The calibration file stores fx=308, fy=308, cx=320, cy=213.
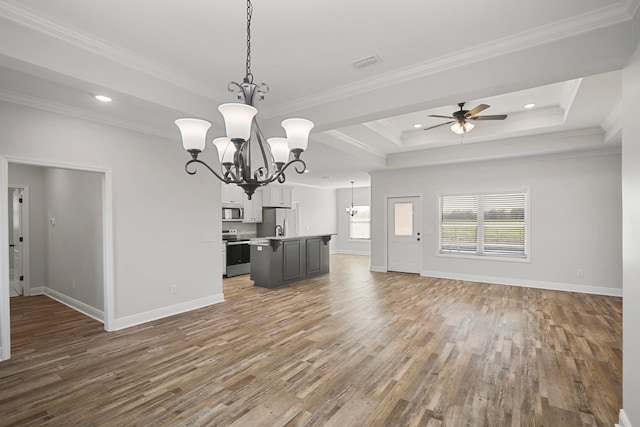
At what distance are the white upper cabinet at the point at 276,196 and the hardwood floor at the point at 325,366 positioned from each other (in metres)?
4.79

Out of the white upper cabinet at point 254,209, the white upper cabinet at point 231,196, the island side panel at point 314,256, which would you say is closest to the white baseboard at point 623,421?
the island side panel at point 314,256

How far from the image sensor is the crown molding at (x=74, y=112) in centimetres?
315

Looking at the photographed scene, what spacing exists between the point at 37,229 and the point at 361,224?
30.5 ft

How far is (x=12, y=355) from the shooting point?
318cm

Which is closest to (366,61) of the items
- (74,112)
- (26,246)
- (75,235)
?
(74,112)

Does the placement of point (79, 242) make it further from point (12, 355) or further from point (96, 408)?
point (96, 408)

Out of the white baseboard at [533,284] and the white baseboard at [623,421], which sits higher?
the white baseboard at [623,421]

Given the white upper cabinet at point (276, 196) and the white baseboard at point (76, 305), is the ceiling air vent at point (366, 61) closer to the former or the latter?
the white baseboard at point (76, 305)

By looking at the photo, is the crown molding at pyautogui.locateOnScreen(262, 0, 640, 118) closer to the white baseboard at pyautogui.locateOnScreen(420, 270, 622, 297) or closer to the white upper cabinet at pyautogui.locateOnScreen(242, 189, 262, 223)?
the white baseboard at pyautogui.locateOnScreen(420, 270, 622, 297)

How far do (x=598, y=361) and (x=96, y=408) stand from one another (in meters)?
4.38

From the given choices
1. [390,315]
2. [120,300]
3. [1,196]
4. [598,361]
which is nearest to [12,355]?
[120,300]

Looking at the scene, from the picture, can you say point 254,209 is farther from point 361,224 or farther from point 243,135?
point 243,135

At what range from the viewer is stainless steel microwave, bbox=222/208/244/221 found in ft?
26.3

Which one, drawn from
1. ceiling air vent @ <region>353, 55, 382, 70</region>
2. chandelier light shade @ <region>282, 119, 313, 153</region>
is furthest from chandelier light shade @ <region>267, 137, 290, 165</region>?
ceiling air vent @ <region>353, 55, 382, 70</region>
